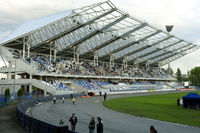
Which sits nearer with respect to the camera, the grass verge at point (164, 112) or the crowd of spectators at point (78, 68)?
the grass verge at point (164, 112)

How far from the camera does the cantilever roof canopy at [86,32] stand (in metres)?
→ 43.2

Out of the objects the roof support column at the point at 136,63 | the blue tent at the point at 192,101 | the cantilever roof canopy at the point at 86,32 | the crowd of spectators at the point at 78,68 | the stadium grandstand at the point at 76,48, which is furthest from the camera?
the roof support column at the point at 136,63

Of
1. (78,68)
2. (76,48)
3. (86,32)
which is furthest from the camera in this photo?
(78,68)

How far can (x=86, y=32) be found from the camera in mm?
52594

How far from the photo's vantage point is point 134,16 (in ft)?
149

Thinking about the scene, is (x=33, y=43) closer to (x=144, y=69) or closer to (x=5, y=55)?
(x=5, y=55)

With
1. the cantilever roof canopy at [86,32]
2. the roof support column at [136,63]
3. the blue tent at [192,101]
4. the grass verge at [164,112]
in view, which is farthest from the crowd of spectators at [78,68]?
the blue tent at [192,101]

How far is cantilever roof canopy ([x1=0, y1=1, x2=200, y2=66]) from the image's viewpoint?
142 feet

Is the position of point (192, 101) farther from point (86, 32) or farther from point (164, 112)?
point (86, 32)

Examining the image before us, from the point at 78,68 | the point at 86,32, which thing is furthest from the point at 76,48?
the point at 86,32

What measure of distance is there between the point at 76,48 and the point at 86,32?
1303 centimetres

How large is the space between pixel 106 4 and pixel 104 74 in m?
35.7

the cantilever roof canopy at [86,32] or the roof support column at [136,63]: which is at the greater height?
the cantilever roof canopy at [86,32]

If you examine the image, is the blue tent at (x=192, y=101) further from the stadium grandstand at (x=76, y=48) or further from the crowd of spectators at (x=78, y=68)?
the crowd of spectators at (x=78, y=68)
